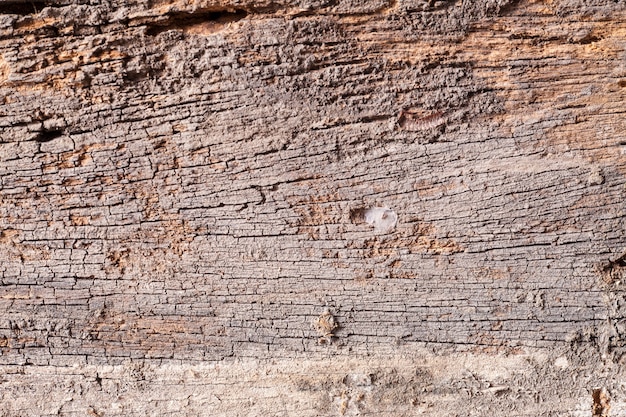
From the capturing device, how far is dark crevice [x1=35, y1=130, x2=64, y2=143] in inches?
78.2

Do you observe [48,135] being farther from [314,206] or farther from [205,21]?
[314,206]

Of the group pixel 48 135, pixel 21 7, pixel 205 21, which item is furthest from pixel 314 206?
pixel 21 7

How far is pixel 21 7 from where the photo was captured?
6.29 ft

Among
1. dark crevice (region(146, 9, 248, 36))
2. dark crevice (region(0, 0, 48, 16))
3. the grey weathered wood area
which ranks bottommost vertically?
the grey weathered wood area

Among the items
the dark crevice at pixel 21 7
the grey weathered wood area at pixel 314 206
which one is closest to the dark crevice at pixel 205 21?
the grey weathered wood area at pixel 314 206

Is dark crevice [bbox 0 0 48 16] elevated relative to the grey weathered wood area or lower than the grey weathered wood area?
elevated

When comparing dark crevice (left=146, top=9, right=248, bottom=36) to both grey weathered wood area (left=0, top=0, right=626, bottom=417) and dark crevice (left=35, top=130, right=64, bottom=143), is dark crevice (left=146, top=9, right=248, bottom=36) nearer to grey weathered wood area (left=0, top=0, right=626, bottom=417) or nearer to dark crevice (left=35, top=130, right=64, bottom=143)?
grey weathered wood area (left=0, top=0, right=626, bottom=417)

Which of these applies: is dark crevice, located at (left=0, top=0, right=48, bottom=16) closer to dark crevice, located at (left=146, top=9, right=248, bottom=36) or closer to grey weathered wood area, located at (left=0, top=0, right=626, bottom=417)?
grey weathered wood area, located at (left=0, top=0, right=626, bottom=417)

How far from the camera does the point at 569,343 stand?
1.96m

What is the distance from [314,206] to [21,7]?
3.70 feet

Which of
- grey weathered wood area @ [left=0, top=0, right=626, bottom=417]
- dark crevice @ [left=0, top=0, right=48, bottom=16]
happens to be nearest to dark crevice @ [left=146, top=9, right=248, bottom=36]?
grey weathered wood area @ [left=0, top=0, right=626, bottom=417]

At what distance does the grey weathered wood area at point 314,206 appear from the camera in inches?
73.4

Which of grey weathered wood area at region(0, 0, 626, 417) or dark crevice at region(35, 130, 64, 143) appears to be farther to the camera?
dark crevice at region(35, 130, 64, 143)

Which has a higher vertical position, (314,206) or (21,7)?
(21,7)
